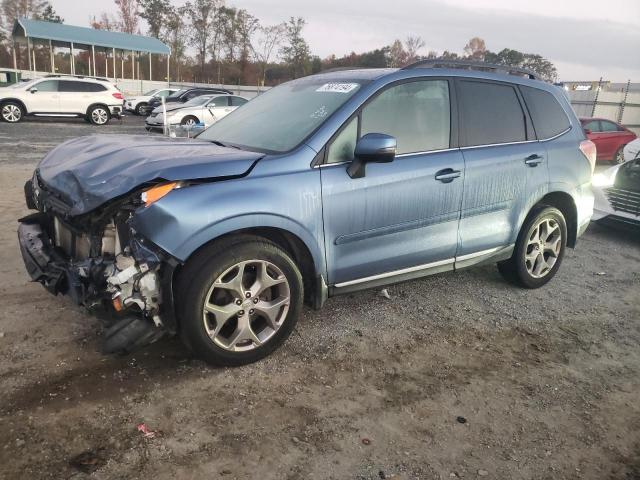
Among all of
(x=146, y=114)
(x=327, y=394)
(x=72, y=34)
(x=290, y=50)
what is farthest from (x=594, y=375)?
(x=290, y=50)

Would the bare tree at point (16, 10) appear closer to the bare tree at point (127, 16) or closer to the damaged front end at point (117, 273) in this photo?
the bare tree at point (127, 16)

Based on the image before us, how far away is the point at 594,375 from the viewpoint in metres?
3.30

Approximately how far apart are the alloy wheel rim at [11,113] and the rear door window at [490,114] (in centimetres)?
1819

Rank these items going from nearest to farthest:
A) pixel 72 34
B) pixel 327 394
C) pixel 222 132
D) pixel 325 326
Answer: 1. pixel 327 394
2. pixel 325 326
3. pixel 222 132
4. pixel 72 34

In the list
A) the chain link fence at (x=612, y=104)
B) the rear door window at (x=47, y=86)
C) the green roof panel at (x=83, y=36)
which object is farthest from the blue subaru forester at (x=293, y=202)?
the green roof panel at (x=83, y=36)

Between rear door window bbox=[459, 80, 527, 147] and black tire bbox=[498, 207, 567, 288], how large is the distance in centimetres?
69

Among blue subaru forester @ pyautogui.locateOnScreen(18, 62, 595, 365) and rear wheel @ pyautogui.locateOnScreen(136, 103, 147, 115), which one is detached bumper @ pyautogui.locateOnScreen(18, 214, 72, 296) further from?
rear wheel @ pyautogui.locateOnScreen(136, 103, 147, 115)

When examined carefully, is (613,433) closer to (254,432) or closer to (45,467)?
(254,432)

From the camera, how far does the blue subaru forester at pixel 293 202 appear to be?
2803 millimetres

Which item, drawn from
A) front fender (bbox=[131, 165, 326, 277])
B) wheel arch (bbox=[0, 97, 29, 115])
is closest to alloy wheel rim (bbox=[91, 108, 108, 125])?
wheel arch (bbox=[0, 97, 29, 115])

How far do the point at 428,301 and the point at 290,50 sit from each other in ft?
152

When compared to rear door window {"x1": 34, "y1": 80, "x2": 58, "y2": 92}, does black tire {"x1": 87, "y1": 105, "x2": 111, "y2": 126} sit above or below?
below

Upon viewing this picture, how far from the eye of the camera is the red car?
1451 cm

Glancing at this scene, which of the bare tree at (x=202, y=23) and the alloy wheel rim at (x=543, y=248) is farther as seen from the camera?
the bare tree at (x=202, y=23)
